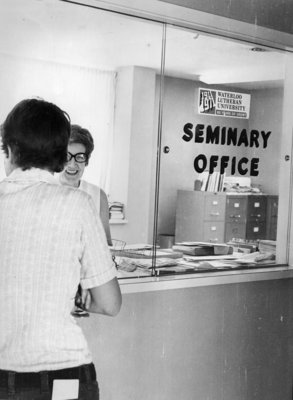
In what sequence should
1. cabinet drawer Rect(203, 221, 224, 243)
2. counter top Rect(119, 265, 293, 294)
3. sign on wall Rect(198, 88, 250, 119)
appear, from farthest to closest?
1. cabinet drawer Rect(203, 221, 224, 243)
2. sign on wall Rect(198, 88, 250, 119)
3. counter top Rect(119, 265, 293, 294)

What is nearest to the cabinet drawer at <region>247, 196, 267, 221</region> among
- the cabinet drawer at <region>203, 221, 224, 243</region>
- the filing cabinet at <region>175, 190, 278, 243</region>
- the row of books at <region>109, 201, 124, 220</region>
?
the filing cabinet at <region>175, 190, 278, 243</region>

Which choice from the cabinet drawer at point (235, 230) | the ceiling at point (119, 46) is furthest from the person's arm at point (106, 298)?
the cabinet drawer at point (235, 230)

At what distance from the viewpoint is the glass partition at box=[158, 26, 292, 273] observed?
11.1 feet

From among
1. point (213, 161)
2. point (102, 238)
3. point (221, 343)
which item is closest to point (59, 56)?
point (213, 161)

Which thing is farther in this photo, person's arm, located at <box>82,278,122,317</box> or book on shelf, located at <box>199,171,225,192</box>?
book on shelf, located at <box>199,171,225,192</box>

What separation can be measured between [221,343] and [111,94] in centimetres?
149

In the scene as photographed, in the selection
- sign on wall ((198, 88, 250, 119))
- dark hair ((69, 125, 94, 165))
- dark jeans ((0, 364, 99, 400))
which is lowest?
dark jeans ((0, 364, 99, 400))

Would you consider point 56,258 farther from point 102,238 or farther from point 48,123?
point 48,123

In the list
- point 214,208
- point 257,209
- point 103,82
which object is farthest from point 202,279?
point 103,82

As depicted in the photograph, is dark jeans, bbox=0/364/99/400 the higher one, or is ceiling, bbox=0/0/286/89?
ceiling, bbox=0/0/286/89

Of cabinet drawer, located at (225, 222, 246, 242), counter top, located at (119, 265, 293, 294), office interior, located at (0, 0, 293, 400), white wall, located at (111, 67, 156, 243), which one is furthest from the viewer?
cabinet drawer, located at (225, 222, 246, 242)

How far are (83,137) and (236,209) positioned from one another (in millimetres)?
1285

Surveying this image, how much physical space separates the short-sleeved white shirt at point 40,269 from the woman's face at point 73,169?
129 cm

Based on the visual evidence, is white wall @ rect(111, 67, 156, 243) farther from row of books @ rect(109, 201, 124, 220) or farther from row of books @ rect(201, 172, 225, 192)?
row of books @ rect(201, 172, 225, 192)
